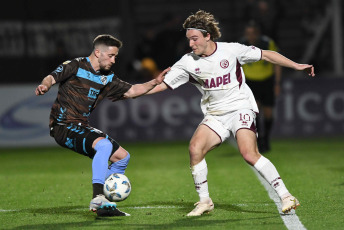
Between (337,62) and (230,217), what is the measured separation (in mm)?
11120

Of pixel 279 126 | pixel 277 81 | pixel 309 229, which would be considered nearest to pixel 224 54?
pixel 309 229

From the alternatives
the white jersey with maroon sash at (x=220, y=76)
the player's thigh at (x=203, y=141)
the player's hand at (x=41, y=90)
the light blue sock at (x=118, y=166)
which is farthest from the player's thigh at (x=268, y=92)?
the player's hand at (x=41, y=90)

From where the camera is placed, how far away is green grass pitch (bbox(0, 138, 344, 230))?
22.1ft

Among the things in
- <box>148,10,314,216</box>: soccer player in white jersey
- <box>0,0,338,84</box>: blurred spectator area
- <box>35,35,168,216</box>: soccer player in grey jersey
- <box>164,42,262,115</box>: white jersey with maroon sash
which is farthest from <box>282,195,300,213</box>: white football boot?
<box>0,0,338,84</box>: blurred spectator area

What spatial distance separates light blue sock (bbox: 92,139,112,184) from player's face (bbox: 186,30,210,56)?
1.26 metres

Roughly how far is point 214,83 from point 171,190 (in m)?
2.22

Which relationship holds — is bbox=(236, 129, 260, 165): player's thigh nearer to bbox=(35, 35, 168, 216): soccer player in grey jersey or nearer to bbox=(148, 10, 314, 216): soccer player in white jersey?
bbox=(148, 10, 314, 216): soccer player in white jersey

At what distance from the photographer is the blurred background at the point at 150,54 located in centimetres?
1591

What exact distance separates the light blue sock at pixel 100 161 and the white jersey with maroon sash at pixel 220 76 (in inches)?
Result: 37.4

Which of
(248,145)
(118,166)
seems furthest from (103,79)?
(248,145)

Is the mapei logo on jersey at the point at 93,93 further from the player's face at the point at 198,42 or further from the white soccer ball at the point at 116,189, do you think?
the player's face at the point at 198,42

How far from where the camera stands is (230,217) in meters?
6.89

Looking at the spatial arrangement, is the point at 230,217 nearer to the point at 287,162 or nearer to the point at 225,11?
the point at 287,162

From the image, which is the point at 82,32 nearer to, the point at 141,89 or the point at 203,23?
the point at 141,89
